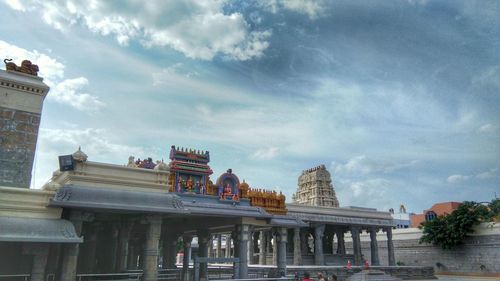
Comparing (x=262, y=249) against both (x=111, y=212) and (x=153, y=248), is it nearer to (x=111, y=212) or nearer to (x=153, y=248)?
(x=153, y=248)

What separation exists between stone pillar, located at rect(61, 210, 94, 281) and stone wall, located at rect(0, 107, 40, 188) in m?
7.64

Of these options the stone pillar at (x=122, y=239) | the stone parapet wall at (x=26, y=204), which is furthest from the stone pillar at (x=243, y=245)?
the stone parapet wall at (x=26, y=204)

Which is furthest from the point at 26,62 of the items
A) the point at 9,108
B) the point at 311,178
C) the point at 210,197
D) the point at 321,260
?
the point at 311,178

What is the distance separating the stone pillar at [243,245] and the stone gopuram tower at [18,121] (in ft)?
42.7

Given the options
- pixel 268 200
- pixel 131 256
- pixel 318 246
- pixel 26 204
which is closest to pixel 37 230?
pixel 26 204

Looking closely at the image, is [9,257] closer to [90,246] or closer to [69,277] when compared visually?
[69,277]

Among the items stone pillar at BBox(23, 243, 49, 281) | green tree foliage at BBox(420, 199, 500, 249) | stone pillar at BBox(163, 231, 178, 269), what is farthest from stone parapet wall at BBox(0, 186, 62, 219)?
green tree foliage at BBox(420, 199, 500, 249)

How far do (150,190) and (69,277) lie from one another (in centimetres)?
536

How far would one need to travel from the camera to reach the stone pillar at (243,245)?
21.5 meters

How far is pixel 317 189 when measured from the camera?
77.3 metres

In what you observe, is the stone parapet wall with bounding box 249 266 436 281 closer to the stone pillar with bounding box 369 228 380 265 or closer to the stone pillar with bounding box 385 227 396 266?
the stone pillar with bounding box 385 227 396 266

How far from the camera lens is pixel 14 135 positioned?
22562 millimetres

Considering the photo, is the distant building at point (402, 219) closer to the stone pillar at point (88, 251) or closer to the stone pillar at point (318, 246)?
the stone pillar at point (318, 246)

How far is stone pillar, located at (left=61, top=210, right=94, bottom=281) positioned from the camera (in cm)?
1625
